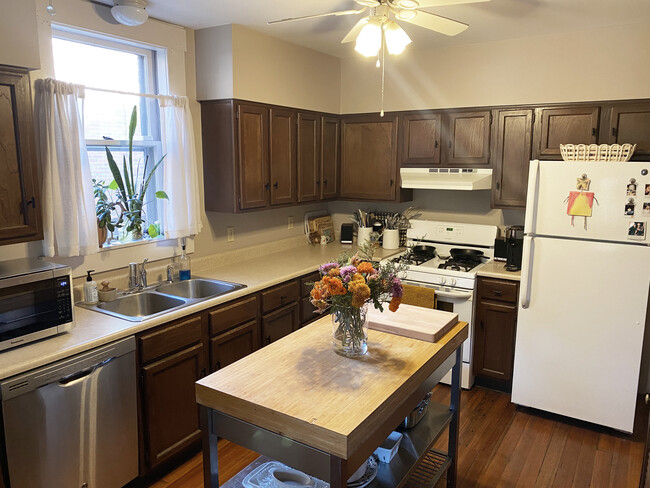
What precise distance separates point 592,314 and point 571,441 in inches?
31.6

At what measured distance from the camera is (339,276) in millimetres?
1899

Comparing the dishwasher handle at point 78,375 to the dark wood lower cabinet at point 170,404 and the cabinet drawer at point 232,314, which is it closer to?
the dark wood lower cabinet at point 170,404

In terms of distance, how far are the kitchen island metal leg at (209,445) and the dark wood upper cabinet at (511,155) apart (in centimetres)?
279

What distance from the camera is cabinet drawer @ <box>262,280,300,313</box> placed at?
10.5ft

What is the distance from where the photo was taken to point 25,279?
208cm

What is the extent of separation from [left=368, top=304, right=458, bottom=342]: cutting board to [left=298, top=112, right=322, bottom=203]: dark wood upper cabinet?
5.89 ft

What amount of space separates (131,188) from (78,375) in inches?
50.1

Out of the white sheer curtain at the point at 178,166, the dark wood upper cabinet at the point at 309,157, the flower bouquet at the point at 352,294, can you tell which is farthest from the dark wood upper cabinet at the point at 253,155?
the flower bouquet at the point at 352,294

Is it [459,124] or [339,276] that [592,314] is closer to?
[459,124]

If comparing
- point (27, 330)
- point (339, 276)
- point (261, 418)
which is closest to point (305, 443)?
point (261, 418)

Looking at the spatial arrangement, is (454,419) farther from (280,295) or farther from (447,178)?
(447,178)

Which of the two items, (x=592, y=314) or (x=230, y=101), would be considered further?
(x=230, y=101)

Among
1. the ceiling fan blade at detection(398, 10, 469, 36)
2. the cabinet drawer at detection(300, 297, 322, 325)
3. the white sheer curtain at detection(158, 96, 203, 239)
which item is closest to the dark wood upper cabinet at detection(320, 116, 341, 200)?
the cabinet drawer at detection(300, 297, 322, 325)

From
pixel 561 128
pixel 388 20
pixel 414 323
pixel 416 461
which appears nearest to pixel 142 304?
pixel 414 323
